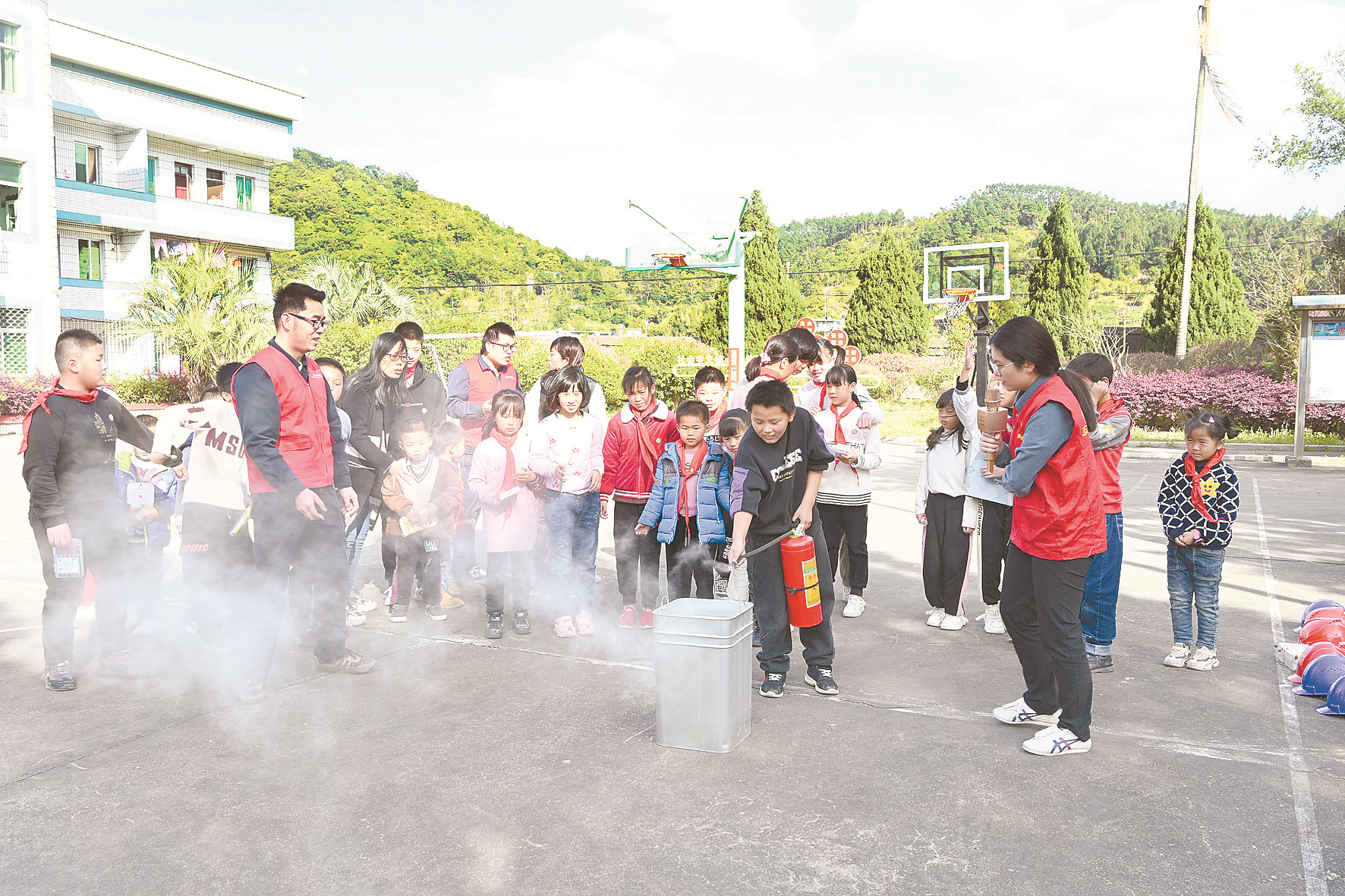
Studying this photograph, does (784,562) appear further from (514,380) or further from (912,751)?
(514,380)

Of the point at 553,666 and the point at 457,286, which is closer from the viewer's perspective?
the point at 553,666

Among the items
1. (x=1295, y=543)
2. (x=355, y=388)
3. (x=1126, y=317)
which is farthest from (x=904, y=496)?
(x=1126, y=317)

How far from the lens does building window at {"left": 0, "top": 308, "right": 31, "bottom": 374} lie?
28.4 meters

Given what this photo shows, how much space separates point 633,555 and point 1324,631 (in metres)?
4.04

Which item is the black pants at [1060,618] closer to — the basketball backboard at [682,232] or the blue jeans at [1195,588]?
the blue jeans at [1195,588]

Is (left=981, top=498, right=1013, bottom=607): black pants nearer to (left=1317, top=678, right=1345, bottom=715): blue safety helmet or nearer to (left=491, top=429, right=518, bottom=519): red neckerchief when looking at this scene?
(left=1317, top=678, right=1345, bottom=715): blue safety helmet

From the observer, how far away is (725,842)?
3.34 metres

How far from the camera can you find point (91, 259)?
34125 millimetres

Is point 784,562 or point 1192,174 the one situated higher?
point 1192,174

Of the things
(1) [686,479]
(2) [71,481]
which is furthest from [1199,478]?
(2) [71,481]

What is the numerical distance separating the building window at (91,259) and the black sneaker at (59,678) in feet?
114

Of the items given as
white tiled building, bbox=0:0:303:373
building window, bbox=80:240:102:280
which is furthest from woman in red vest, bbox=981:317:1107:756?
building window, bbox=80:240:102:280

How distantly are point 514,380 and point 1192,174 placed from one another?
2654 centimetres

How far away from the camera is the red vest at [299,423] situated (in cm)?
476
